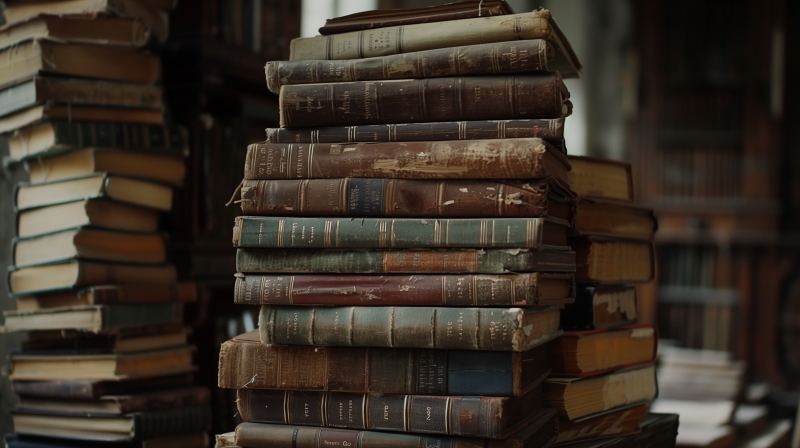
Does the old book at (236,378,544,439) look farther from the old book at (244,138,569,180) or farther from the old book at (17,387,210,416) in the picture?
the old book at (17,387,210,416)

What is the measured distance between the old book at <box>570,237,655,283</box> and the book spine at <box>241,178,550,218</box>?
248mm

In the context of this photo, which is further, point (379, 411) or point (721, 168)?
point (721, 168)

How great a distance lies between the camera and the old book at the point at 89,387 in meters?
1.71

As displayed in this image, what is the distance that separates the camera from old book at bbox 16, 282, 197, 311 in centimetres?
173

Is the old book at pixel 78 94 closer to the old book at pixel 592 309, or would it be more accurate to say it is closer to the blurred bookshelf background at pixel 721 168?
the old book at pixel 592 309

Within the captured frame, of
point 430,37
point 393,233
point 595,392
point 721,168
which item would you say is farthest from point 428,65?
point 721,168

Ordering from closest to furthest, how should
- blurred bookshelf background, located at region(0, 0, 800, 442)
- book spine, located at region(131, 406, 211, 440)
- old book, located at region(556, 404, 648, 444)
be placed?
1. old book, located at region(556, 404, 648, 444)
2. book spine, located at region(131, 406, 211, 440)
3. blurred bookshelf background, located at region(0, 0, 800, 442)

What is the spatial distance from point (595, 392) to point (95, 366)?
1.06m

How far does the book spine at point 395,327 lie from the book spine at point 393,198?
0.14 meters

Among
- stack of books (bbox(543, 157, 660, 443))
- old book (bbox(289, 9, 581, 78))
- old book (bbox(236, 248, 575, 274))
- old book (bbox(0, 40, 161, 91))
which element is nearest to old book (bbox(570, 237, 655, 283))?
stack of books (bbox(543, 157, 660, 443))

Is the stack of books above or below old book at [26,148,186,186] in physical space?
below

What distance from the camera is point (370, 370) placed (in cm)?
117

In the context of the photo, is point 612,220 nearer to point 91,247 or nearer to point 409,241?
point 409,241

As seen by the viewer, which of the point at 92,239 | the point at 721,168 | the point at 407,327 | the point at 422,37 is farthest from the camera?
the point at 721,168
